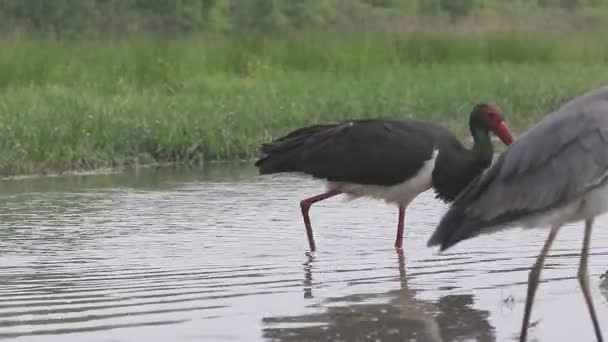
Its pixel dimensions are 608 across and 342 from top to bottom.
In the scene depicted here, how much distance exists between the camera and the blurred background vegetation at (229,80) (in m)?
13.2

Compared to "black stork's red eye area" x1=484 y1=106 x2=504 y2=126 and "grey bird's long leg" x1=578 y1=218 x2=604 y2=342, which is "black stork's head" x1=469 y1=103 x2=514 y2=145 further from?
"grey bird's long leg" x1=578 y1=218 x2=604 y2=342

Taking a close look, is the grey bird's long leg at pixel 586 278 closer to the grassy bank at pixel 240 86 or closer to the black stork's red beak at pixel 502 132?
the black stork's red beak at pixel 502 132

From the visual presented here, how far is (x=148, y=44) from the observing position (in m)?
18.8

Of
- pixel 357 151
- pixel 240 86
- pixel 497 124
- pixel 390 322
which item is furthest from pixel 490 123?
pixel 240 86

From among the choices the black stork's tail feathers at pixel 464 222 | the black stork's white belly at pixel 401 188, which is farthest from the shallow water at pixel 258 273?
the black stork's tail feathers at pixel 464 222

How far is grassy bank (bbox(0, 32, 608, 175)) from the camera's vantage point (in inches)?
514

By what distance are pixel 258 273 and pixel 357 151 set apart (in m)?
1.65

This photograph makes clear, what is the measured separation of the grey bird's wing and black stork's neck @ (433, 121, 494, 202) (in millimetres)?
2848

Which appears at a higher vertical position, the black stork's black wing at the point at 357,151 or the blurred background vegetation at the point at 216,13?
Result: the blurred background vegetation at the point at 216,13

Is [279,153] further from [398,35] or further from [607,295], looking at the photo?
[398,35]

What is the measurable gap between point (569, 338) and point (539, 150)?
86cm

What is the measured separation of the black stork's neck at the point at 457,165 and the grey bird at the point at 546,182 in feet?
9.28

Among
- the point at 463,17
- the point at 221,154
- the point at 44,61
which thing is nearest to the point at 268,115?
the point at 221,154

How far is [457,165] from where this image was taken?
8.90m
